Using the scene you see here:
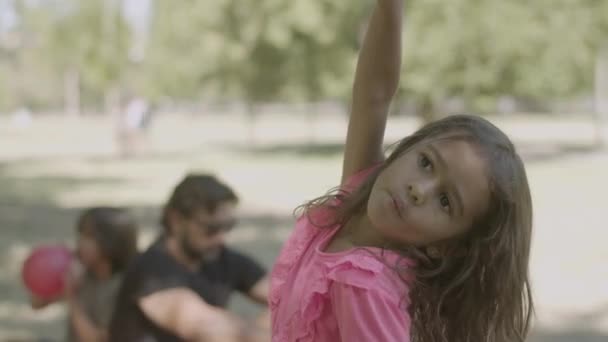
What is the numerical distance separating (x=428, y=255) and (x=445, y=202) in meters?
0.09

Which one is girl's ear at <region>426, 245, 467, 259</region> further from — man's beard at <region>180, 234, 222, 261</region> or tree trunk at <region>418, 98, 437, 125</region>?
tree trunk at <region>418, 98, 437, 125</region>

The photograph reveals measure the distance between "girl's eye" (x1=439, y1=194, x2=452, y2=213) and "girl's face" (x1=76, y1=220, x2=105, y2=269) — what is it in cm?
236

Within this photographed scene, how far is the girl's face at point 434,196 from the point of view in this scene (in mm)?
1147

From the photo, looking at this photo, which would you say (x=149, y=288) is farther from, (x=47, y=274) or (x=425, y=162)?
(x=425, y=162)

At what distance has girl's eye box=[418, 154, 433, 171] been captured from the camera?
1.18 metres

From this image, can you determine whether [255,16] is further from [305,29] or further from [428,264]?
[428,264]

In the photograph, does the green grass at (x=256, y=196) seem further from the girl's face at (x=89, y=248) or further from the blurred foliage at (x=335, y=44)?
the girl's face at (x=89, y=248)

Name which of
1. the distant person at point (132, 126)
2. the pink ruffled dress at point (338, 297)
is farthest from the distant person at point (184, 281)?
the distant person at point (132, 126)

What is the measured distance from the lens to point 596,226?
1113 cm

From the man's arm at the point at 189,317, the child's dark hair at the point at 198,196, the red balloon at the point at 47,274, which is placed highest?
the child's dark hair at the point at 198,196

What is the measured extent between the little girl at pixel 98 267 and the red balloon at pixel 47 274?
7cm

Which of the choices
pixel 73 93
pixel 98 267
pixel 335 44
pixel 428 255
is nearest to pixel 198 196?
pixel 98 267

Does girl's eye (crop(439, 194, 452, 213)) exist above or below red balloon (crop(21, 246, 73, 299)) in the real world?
above

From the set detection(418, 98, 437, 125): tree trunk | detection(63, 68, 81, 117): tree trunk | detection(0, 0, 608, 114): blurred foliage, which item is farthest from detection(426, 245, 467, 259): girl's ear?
detection(63, 68, 81, 117): tree trunk
